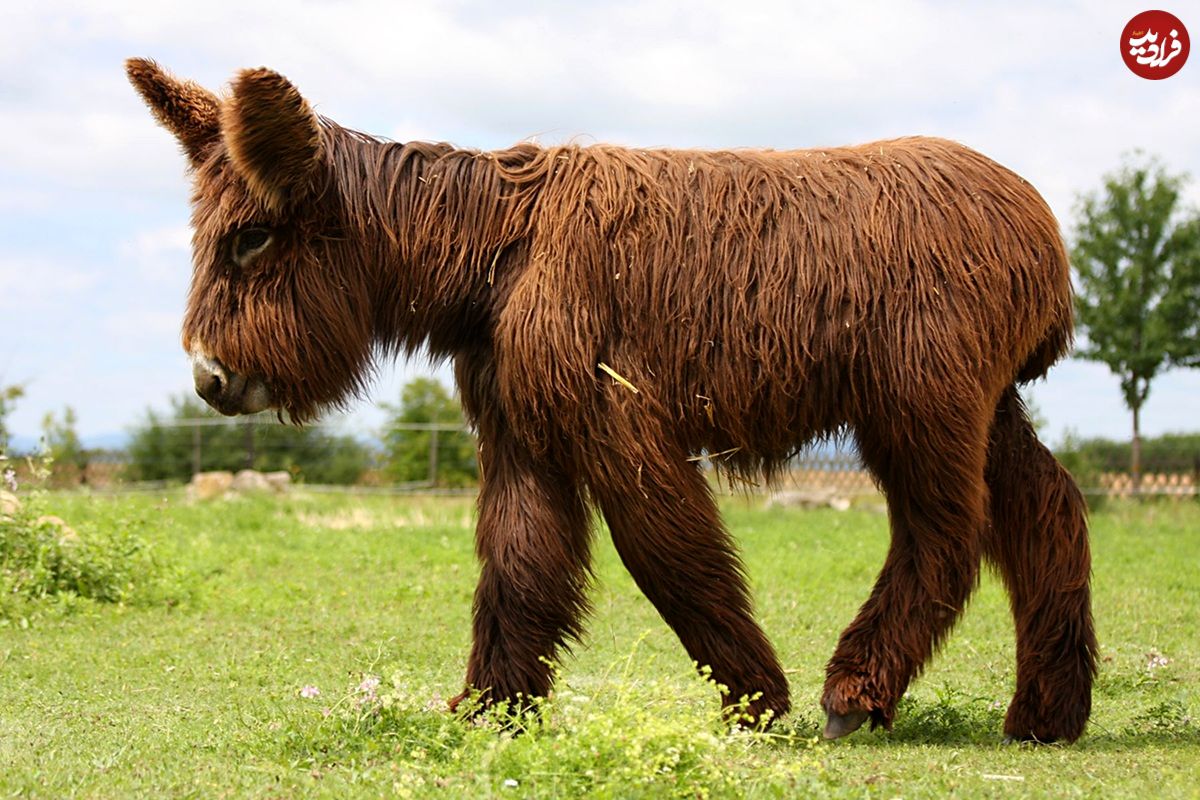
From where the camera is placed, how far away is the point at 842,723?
5.54m

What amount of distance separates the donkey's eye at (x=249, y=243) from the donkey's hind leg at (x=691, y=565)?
168cm

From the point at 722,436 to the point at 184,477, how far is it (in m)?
26.3

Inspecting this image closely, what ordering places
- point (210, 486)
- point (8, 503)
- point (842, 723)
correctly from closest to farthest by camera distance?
point (842, 723) < point (8, 503) < point (210, 486)

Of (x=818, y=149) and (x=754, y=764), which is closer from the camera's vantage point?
(x=754, y=764)

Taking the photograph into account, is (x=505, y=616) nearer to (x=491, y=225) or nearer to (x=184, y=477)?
(x=491, y=225)

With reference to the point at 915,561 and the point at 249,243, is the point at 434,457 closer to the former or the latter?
the point at 249,243

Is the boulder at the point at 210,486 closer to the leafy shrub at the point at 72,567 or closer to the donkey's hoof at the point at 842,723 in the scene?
the leafy shrub at the point at 72,567

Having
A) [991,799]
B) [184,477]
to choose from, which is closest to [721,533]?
[991,799]

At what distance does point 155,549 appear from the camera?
1145 cm

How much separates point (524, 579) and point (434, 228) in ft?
5.02

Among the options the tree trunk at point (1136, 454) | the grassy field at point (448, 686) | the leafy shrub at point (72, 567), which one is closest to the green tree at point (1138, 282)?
the tree trunk at point (1136, 454)

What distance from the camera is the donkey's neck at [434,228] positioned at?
554 centimetres

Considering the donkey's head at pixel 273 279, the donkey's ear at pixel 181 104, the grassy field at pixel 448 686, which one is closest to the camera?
the grassy field at pixel 448 686

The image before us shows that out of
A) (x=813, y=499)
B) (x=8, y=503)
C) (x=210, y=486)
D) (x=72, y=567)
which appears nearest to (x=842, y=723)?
(x=72, y=567)
